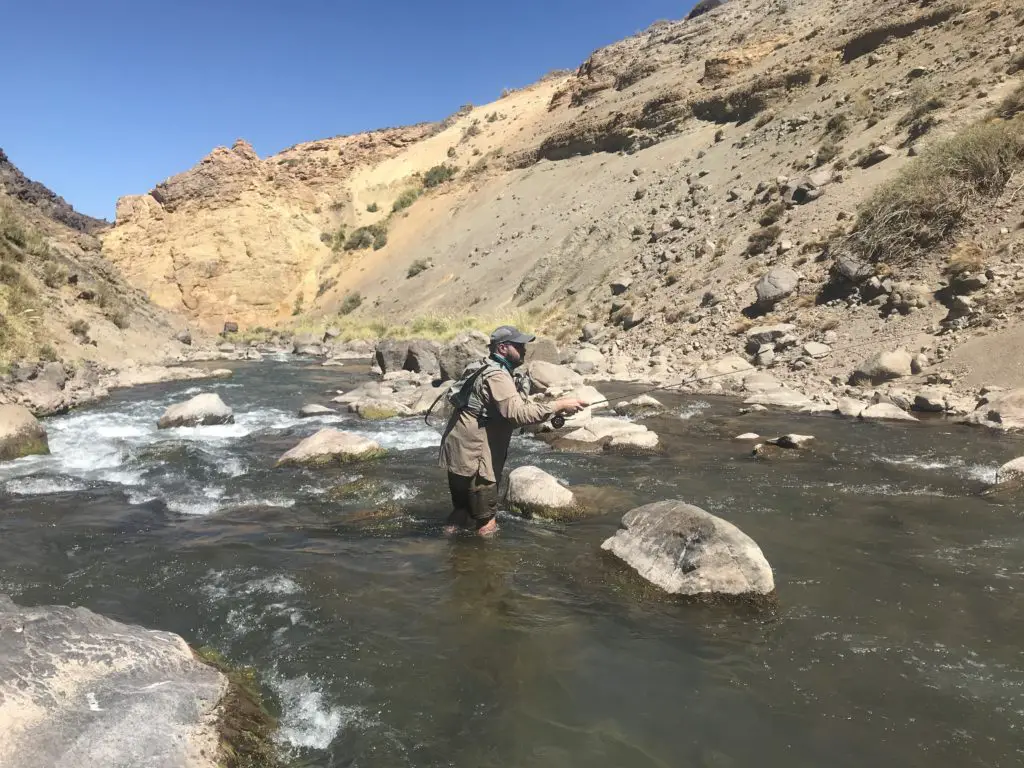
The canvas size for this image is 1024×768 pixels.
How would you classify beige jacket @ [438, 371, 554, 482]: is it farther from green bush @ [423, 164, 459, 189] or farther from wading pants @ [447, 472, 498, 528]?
green bush @ [423, 164, 459, 189]

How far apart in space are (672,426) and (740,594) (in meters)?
6.56

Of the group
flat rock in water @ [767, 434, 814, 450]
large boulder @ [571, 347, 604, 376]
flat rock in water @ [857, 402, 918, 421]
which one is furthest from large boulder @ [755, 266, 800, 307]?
flat rock in water @ [767, 434, 814, 450]

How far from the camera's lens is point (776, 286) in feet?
53.7

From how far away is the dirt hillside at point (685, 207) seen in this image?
14.1 m

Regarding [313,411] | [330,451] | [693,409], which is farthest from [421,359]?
[330,451]

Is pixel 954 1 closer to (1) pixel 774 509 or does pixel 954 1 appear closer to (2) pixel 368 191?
(1) pixel 774 509

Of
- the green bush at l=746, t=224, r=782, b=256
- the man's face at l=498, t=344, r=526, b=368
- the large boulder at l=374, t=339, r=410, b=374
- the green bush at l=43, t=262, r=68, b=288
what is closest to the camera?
the man's face at l=498, t=344, r=526, b=368

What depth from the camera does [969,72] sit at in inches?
765

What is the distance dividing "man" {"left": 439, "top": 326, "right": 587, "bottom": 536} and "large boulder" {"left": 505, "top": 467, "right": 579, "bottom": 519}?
0.65 m

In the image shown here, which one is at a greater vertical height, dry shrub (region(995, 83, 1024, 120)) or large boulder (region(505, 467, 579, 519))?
dry shrub (region(995, 83, 1024, 120))

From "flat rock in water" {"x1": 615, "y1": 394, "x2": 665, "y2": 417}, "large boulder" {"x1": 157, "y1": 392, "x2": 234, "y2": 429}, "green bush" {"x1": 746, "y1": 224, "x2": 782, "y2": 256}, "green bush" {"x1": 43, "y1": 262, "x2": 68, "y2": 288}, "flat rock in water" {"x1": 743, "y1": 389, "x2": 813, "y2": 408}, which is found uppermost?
"green bush" {"x1": 43, "y1": 262, "x2": 68, "y2": 288}

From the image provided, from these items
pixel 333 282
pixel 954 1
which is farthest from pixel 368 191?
pixel 954 1

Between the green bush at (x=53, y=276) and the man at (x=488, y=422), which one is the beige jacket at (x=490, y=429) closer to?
the man at (x=488, y=422)

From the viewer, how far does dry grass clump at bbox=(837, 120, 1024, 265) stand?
13.9 meters
